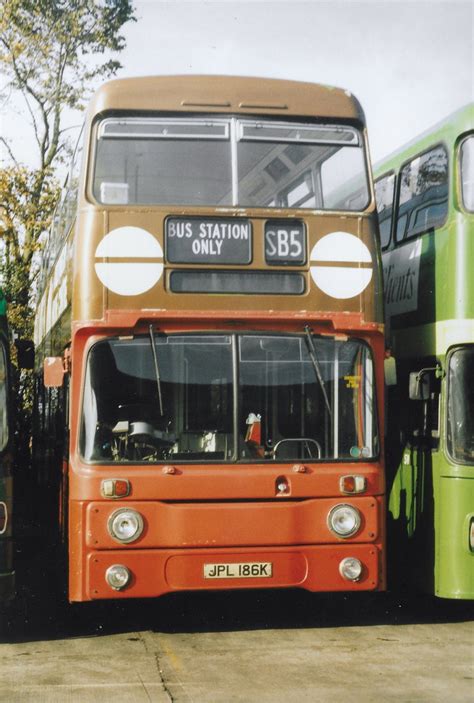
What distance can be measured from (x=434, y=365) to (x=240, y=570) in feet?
8.45

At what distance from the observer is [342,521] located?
9266mm

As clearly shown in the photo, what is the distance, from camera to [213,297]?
30.7ft

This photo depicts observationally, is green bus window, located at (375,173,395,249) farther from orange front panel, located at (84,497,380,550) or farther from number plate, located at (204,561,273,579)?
number plate, located at (204,561,273,579)

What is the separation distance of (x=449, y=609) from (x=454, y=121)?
14.4 ft

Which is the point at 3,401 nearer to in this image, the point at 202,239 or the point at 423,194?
the point at 202,239

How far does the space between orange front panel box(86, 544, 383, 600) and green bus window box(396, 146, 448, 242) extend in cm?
304

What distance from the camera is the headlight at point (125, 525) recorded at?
9.01m

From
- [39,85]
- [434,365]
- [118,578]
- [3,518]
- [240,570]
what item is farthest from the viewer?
[39,85]

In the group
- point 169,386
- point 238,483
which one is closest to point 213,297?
point 169,386

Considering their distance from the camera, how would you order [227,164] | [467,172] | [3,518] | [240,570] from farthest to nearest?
[467,172]
[227,164]
[3,518]
[240,570]

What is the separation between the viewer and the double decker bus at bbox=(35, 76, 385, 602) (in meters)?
9.06

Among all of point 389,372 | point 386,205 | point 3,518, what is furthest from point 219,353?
point 386,205

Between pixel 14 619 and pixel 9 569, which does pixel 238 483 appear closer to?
pixel 9 569

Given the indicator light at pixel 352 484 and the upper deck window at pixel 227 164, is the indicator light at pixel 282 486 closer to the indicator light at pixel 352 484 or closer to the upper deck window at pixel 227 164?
the indicator light at pixel 352 484
